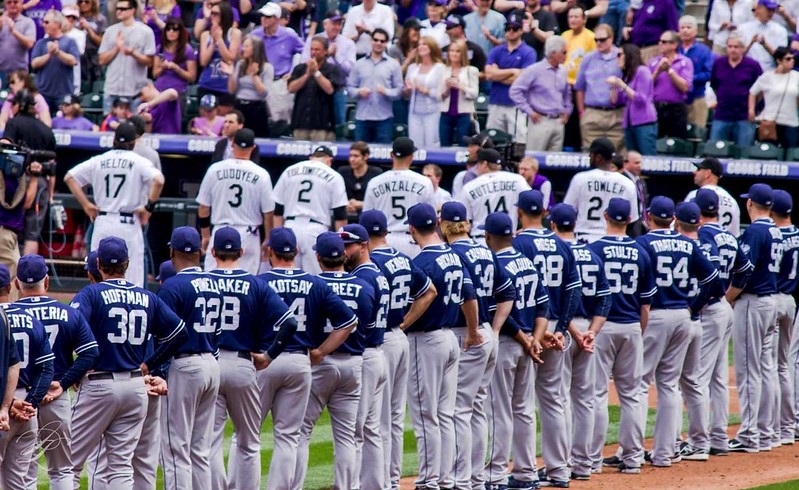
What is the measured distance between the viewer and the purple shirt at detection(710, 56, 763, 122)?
1622cm

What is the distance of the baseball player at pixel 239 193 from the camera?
12.8 metres

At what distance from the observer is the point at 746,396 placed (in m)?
11.9

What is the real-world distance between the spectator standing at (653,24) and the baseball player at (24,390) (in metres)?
11.0

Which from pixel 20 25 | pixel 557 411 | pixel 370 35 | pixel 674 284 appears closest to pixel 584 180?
pixel 674 284

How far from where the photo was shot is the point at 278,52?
17.1 metres

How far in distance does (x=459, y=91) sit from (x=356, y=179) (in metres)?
2.12

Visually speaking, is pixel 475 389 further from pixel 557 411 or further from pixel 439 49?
pixel 439 49

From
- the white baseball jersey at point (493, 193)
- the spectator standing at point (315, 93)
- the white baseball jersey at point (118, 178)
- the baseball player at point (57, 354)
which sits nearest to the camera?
the baseball player at point (57, 354)

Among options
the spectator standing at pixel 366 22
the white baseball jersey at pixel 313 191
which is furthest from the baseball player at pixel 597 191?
the spectator standing at pixel 366 22

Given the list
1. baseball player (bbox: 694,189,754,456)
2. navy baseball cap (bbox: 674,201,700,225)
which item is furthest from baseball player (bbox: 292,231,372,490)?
baseball player (bbox: 694,189,754,456)

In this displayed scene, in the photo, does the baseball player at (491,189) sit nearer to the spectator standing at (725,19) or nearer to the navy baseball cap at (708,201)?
the navy baseball cap at (708,201)

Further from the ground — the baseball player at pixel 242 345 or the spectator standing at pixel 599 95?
the spectator standing at pixel 599 95

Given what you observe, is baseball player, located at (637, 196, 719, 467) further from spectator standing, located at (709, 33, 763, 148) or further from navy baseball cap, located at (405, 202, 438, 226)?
spectator standing, located at (709, 33, 763, 148)

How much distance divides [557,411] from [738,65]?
752 cm
